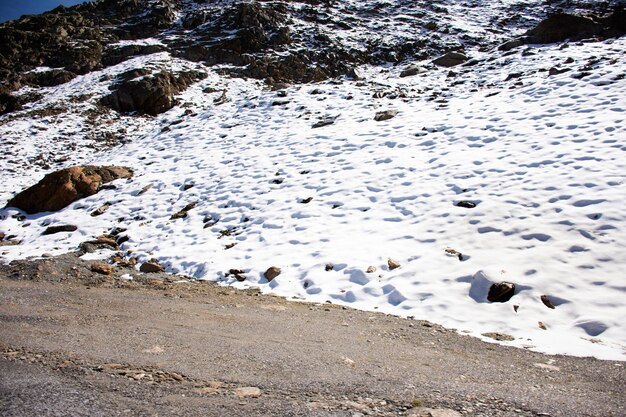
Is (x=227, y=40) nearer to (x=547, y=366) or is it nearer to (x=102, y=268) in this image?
(x=102, y=268)

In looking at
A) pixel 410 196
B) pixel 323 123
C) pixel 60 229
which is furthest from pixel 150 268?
pixel 323 123

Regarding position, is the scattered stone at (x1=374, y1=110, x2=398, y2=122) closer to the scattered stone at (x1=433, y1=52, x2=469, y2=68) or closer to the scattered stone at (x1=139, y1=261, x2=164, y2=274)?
the scattered stone at (x1=433, y1=52, x2=469, y2=68)

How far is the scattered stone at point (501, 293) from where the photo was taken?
5074mm

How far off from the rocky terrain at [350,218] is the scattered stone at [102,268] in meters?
0.06

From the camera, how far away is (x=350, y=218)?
26.7 ft

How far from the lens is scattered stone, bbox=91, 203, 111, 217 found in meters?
10.3

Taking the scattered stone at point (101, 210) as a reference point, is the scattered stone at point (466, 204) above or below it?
below

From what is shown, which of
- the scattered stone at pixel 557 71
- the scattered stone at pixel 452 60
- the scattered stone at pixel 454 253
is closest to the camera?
the scattered stone at pixel 454 253

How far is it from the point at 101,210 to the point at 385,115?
1014cm

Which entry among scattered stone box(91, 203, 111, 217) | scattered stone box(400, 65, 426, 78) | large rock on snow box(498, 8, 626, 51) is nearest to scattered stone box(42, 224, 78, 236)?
scattered stone box(91, 203, 111, 217)

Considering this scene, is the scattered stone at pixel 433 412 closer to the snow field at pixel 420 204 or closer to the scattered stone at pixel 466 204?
the snow field at pixel 420 204

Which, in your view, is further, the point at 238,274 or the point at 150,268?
the point at 150,268

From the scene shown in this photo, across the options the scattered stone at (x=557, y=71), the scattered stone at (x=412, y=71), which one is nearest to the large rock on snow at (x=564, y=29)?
the scattered stone at (x=412, y=71)

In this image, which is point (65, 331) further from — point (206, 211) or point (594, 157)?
point (594, 157)
